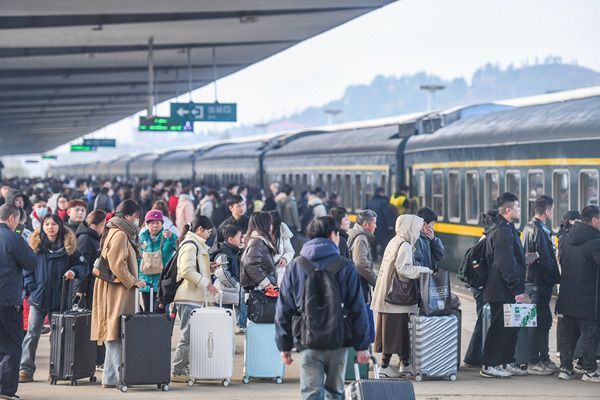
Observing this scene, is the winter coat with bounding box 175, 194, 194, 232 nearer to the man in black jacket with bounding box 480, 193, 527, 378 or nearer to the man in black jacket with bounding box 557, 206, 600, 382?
the man in black jacket with bounding box 480, 193, 527, 378

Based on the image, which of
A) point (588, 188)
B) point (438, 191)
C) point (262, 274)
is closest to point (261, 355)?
point (262, 274)

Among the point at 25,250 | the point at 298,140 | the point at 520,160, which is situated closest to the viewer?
the point at 25,250

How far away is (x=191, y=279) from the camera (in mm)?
12062

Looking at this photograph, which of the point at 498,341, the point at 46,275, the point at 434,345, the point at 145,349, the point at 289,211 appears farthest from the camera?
the point at 289,211

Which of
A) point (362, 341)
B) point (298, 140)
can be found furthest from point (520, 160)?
point (298, 140)

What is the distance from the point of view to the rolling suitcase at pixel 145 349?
452 inches

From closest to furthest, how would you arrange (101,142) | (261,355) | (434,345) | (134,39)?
(261,355)
(434,345)
(134,39)
(101,142)

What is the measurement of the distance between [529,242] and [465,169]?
10.6 metres

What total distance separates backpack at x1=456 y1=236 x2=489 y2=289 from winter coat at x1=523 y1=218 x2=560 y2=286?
1.82 ft

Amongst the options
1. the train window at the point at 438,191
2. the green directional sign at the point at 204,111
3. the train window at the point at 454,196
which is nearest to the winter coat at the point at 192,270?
the train window at the point at 454,196

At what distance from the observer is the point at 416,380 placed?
1229 centimetres

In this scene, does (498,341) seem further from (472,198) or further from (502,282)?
(472,198)

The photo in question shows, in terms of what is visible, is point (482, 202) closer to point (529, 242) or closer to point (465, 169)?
point (465, 169)

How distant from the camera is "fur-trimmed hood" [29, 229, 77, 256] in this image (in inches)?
489
